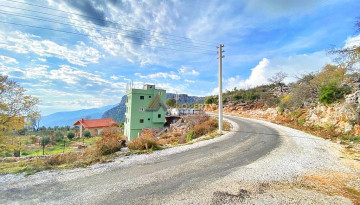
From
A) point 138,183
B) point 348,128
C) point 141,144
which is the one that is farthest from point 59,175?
point 348,128

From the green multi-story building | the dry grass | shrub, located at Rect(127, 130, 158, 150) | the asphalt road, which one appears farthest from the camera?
the green multi-story building

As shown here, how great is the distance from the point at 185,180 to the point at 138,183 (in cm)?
123

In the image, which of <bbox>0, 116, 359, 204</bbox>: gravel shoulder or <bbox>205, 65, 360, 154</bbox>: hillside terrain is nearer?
<bbox>0, 116, 359, 204</bbox>: gravel shoulder

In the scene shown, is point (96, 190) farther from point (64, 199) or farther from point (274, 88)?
point (274, 88)

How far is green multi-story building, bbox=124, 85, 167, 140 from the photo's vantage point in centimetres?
2783

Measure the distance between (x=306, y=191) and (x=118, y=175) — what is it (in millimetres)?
4823

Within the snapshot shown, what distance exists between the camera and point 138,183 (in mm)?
3957

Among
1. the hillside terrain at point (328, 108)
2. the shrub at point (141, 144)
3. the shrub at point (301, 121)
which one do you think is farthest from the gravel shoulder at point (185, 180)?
the shrub at point (301, 121)

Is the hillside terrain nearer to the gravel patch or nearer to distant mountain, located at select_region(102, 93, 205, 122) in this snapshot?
the gravel patch

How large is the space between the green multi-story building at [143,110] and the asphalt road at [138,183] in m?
23.1

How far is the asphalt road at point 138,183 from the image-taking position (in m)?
3.22

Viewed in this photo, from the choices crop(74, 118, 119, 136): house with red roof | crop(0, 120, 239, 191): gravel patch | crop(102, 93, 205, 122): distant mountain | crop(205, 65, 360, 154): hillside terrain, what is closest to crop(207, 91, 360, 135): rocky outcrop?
crop(205, 65, 360, 154): hillside terrain

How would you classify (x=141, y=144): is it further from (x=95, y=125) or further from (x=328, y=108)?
(x=95, y=125)

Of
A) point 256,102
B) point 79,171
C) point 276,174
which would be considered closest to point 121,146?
point 79,171
